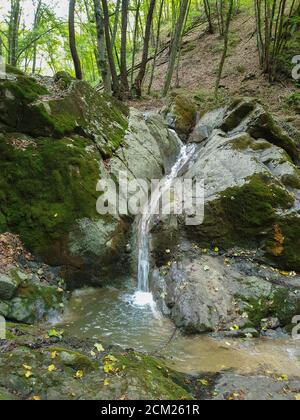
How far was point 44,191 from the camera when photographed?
305 inches

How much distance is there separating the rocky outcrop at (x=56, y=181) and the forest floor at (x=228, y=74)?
6086 millimetres

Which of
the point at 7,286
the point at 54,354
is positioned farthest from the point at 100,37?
the point at 54,354

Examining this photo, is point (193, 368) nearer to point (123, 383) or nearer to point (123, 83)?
point (123, 383)

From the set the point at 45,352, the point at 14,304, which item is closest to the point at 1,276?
the point at 14,304

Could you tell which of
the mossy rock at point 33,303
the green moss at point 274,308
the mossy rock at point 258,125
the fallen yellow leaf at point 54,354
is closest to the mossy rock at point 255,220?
the green moss at point 274,308

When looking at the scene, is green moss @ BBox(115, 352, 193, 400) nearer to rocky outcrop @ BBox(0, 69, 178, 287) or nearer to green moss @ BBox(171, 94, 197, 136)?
rocky outcrop @ BBox(0, 69, 178, 287)

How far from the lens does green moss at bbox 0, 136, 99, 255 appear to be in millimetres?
7465

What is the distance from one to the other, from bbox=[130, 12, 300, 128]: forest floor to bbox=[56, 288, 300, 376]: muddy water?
24.7 feet

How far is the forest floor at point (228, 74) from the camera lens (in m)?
13.7

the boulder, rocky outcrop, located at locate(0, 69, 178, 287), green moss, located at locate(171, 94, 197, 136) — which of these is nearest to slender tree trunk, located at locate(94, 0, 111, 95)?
green moss, located at locate(171, 94, 197, 136)

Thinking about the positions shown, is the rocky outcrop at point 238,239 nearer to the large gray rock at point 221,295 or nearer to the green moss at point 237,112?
the large gray rock at point 221,295

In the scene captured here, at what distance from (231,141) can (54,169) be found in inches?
174

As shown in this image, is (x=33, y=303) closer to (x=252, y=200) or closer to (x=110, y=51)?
(x=252, y=200)

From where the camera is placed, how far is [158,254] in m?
7.86
